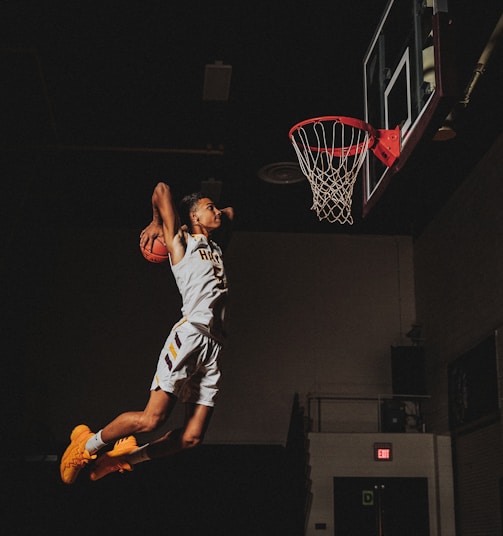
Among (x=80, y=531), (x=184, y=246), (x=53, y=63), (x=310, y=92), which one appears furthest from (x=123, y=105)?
(x=80, y=531)

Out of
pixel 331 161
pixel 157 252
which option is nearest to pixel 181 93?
pixel 331 161

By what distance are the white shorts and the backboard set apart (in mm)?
2029

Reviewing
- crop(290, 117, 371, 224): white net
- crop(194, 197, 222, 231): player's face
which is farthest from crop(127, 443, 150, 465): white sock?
crop(290, 117, 371, 224): white net

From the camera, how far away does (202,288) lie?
4953mm

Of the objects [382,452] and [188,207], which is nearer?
[188,207]

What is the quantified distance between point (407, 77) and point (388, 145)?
1.74 feet

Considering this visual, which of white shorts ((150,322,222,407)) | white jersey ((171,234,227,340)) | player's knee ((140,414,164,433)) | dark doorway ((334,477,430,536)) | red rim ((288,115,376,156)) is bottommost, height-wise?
dark doorway ((334,477,430,536))

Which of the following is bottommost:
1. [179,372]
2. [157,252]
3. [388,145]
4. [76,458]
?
[76,458]

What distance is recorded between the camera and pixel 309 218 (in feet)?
41.9

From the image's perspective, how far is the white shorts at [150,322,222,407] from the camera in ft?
→ 15.5

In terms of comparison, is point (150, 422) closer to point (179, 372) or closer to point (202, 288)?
point (179, 372)

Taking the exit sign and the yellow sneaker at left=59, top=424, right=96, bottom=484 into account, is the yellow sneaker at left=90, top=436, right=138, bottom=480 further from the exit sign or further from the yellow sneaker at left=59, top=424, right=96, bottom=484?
the exit sign

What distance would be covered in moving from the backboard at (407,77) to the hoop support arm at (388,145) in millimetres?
61

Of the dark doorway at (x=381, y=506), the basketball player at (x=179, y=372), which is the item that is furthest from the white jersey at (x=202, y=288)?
the dark doorway at (x=381, y=506)
